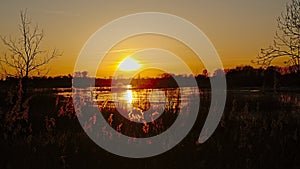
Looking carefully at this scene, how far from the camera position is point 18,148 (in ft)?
27.6

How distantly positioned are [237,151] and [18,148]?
4.43 meters

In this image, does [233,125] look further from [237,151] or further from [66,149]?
[66,149]

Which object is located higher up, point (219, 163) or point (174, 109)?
point (174, 109)

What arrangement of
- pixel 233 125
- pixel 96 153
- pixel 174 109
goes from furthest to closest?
pixel 174 109, pixel 233 125, pixel 96 153

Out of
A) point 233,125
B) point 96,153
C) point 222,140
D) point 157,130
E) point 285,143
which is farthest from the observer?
point 233,125

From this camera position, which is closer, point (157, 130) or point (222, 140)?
point (222, 140)

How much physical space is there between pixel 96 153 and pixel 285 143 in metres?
3.95

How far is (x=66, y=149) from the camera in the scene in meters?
8.27

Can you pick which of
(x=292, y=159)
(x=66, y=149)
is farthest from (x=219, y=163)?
(x=66, y=149)

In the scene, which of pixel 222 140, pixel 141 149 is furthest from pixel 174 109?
pixel 141 149

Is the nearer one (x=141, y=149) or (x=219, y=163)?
(x=219, y=163)

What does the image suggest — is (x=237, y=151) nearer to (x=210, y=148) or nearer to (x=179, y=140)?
(x=210, y=148)

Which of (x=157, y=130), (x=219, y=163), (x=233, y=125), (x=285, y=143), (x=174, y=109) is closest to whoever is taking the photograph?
(x=219, y=163)

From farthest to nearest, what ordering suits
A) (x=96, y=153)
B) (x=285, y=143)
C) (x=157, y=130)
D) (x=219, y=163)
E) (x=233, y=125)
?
(x=233, y=125) < (x=157, y=130) < (x=285, y=143) < (x=96, y=153) < (x=219, y=163)
